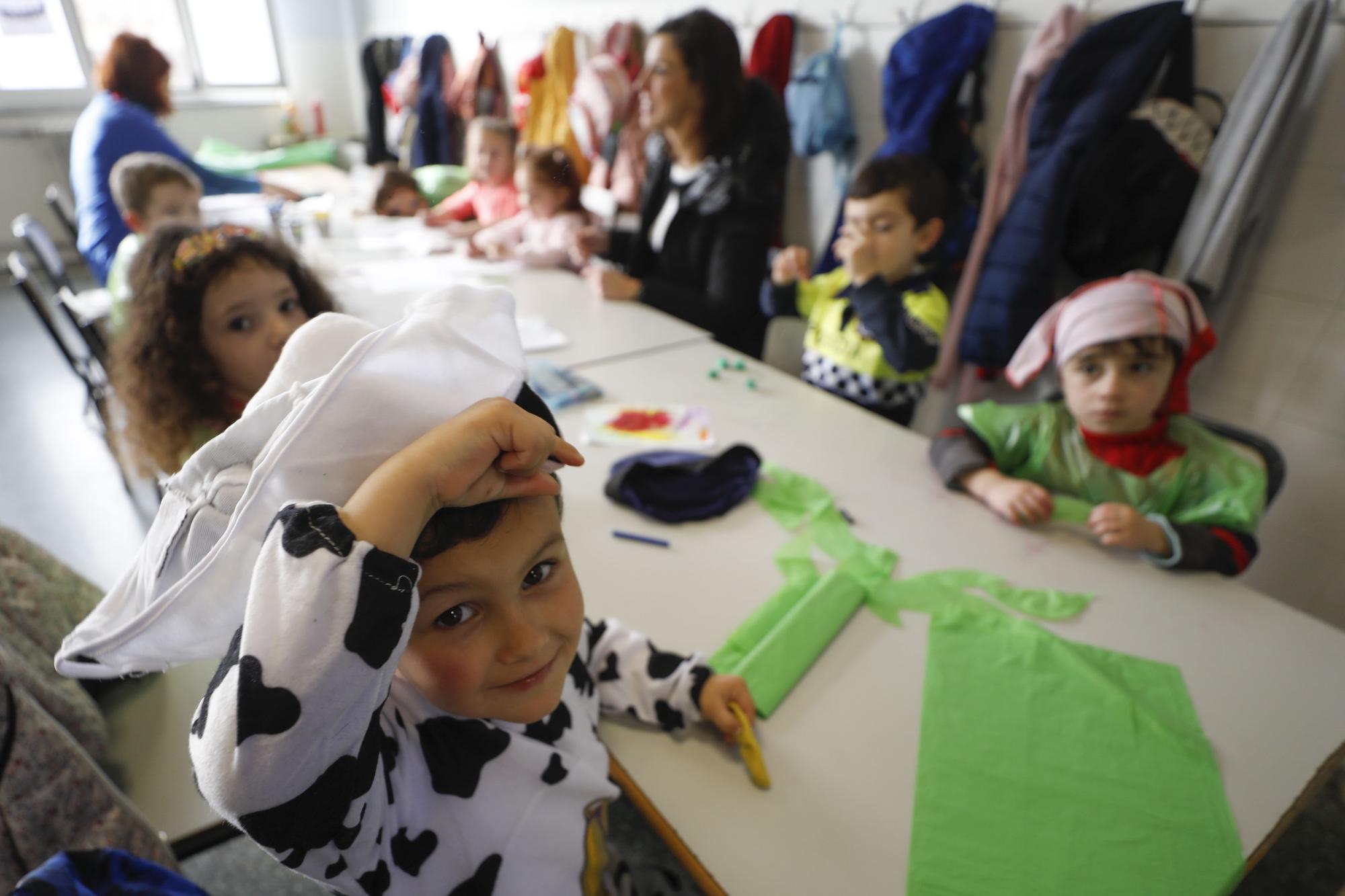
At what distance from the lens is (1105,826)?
613 millimetres

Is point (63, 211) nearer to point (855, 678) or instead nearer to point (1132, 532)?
point (855, 678)

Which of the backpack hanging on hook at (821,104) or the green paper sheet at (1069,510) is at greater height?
the backpack hanging on hook at (821,104)

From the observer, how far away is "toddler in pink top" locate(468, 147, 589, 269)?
2393mm

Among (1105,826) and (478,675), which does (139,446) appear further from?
(1105,826)

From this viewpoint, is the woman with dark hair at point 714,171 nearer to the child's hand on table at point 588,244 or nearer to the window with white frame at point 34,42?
the child's hand on table at point 588,244

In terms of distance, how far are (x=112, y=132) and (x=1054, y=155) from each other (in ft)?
9.81

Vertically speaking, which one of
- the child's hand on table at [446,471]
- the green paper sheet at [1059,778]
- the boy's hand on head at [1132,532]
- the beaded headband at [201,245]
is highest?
the child's hand on table at [446,471]

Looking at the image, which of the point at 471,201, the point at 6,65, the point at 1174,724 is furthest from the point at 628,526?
the point at 471,201

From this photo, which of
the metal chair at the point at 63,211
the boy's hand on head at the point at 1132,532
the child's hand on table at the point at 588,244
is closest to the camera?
the boy's hand on head at the point at 1132,532

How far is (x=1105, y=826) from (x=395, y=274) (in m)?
2.31

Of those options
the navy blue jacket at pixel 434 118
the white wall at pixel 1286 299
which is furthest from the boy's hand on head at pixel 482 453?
the navy blue jacket at pixel 434 118

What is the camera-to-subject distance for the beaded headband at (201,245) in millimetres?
1035

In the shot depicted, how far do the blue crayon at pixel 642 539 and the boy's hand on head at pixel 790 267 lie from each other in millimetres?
1055

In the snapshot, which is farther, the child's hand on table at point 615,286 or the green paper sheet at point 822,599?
the child's hand on table at point 615,286
